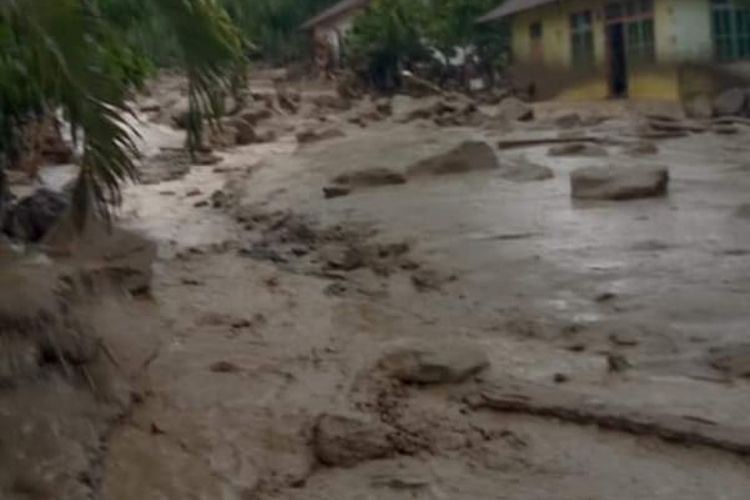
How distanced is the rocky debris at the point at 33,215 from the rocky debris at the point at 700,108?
13023 millimetres

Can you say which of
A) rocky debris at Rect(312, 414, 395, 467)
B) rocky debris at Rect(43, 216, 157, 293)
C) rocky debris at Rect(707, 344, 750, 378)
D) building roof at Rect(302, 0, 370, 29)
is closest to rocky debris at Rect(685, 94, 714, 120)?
rocky debris at Rect(43, 216, 157, 293)

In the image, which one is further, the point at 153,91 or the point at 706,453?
the point at 153,91

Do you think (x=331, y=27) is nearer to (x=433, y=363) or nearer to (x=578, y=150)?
(x=578, y=150)

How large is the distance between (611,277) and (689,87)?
51.5ft

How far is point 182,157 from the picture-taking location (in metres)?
20.0

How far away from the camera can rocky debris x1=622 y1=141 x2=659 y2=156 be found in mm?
15430

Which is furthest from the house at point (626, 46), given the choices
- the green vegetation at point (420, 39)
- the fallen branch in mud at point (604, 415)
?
the fallen branch in mud at point (604, 415)

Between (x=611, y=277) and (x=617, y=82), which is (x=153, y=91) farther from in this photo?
(x=611, y=277)

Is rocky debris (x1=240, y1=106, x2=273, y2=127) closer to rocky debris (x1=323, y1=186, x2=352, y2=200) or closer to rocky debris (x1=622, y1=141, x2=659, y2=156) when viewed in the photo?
rocky debris (x1=622, y1=141, x2=659, y2=156)

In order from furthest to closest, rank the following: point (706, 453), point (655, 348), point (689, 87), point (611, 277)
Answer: point (689, 87) < point (611, 277) < point (655, 348) < point (706, 453)

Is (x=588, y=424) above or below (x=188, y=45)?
below

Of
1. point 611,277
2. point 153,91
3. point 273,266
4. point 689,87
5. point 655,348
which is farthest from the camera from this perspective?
point 153,91

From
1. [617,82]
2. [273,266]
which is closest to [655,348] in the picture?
[273,266]

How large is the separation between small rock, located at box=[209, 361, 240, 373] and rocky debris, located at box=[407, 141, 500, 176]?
7.71 m
